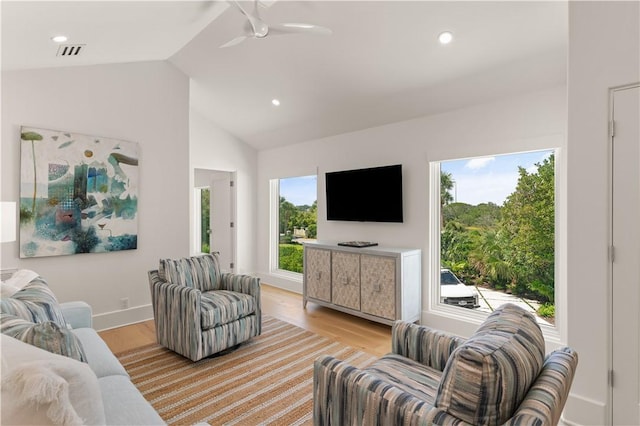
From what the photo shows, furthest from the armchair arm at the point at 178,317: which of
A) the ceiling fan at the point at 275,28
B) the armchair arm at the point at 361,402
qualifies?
the ceiling fan at the point at 275,28

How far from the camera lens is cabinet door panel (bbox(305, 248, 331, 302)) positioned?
14.5ft

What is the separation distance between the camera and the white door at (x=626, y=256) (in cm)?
191

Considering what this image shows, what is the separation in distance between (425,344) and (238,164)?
15.9 feet

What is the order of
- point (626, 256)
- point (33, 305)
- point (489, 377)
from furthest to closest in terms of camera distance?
point (626, 256) < point (33, 305) < point (489, 377)

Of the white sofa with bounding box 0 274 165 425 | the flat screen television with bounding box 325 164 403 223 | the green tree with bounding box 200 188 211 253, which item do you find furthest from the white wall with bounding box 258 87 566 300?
the white sofa with bounding box 0 274 165 425

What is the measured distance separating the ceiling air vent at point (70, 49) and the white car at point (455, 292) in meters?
4.23

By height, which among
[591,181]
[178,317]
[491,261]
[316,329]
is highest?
[591,181]

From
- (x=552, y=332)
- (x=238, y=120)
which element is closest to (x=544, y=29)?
(x=552, y=332)

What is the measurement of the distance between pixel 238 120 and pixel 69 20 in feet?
9.88

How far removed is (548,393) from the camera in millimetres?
1136

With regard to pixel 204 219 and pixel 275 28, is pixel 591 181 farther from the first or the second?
pixel 204 219

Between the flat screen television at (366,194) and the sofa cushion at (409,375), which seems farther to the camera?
the flat screen television at (366,194)

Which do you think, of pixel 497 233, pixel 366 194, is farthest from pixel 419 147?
pixel 497 233

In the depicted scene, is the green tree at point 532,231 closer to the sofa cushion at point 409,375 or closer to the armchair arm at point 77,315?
the sofa cushion at point 409,375
